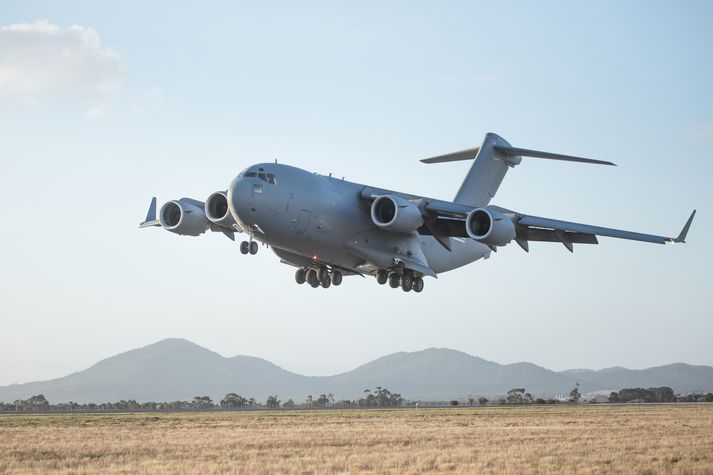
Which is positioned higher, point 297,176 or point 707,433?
point 297,176

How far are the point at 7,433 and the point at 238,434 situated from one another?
28.1 ft

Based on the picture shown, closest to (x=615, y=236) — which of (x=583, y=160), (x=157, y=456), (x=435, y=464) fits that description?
(x=583, y=160)

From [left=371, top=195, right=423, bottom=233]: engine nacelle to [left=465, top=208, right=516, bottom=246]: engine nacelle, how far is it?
1.63 m

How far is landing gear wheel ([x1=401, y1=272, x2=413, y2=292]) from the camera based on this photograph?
3070cm

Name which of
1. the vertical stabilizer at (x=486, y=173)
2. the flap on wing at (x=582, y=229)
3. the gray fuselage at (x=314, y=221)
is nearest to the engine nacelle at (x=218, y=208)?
the gray fuselage at (x=314, y=221)

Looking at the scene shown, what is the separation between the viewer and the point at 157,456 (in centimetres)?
2481

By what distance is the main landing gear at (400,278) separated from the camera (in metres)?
30.5

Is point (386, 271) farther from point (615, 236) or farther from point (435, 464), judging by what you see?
point (435, 464)

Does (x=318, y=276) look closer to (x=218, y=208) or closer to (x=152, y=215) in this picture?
(x=218, y=208)

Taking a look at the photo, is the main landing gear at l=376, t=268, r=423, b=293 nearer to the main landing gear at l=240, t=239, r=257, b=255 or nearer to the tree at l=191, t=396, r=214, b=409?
the main landing gear at l=240, t=239, r=257, b=255

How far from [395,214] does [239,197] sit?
4990 mm

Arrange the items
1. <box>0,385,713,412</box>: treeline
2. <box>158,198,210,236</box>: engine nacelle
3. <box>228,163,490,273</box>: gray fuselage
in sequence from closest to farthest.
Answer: <box>228,163,490,273</box>: gray fuselage → <box>158,198,210,236</box>: engine nacelle → <box>0,385,713,412</box>: treeline

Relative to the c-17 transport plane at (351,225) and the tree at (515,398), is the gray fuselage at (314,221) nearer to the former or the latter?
the c-17 transport plane at (351,225)

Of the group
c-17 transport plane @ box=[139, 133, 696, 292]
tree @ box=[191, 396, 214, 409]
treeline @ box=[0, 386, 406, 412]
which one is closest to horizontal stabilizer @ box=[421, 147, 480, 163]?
c-17 transport plane @ box=[139, 133, 696, 292]
